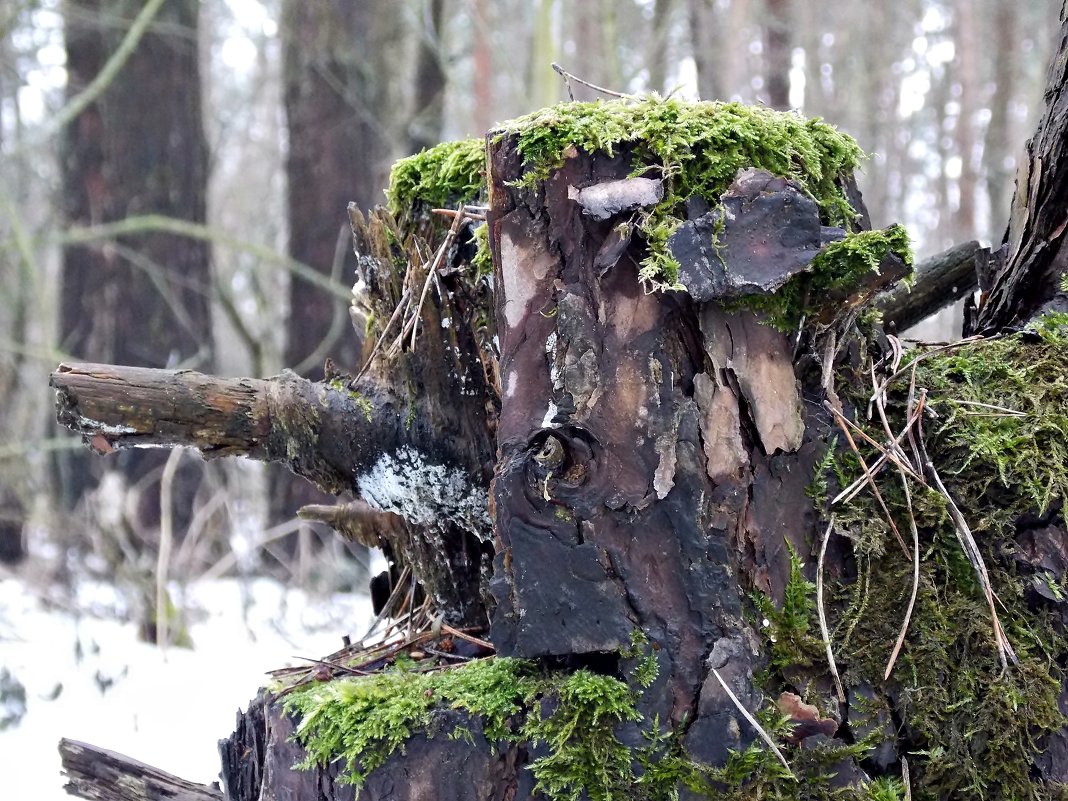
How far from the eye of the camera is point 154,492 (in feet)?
19.8

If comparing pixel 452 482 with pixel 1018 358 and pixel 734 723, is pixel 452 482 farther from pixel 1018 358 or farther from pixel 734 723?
pixel 1018 358

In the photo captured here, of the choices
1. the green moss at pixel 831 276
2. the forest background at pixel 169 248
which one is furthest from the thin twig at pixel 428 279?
the forest background at pixel 169 248

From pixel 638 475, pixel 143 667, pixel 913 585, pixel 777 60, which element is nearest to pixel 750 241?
pixel 638 475

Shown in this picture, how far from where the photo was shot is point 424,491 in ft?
5.49

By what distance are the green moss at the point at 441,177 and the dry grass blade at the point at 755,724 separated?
1048 mm

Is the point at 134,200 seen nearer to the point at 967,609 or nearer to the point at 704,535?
the point at 704,535

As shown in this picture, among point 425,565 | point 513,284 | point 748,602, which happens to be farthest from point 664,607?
point 425,565

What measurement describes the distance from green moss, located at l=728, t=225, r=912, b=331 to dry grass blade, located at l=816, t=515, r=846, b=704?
326mm

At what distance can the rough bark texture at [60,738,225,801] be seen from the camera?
163 centimetres

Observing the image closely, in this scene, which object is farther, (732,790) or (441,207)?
(441,207)

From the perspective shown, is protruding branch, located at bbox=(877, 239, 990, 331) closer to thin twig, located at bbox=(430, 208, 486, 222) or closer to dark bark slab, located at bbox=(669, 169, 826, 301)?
dark bark slab, located at bbox=(669, 169, 826, 301)

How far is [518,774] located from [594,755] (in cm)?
12

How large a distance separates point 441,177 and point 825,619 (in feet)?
3.70

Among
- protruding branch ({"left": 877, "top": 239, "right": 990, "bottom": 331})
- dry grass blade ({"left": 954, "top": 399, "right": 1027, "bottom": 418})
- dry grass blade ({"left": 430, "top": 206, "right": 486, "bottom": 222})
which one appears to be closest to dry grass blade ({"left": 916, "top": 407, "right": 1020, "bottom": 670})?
dry grass blade ({"left": 954, "top": 399, "right": 1027, "bottom": 418})
